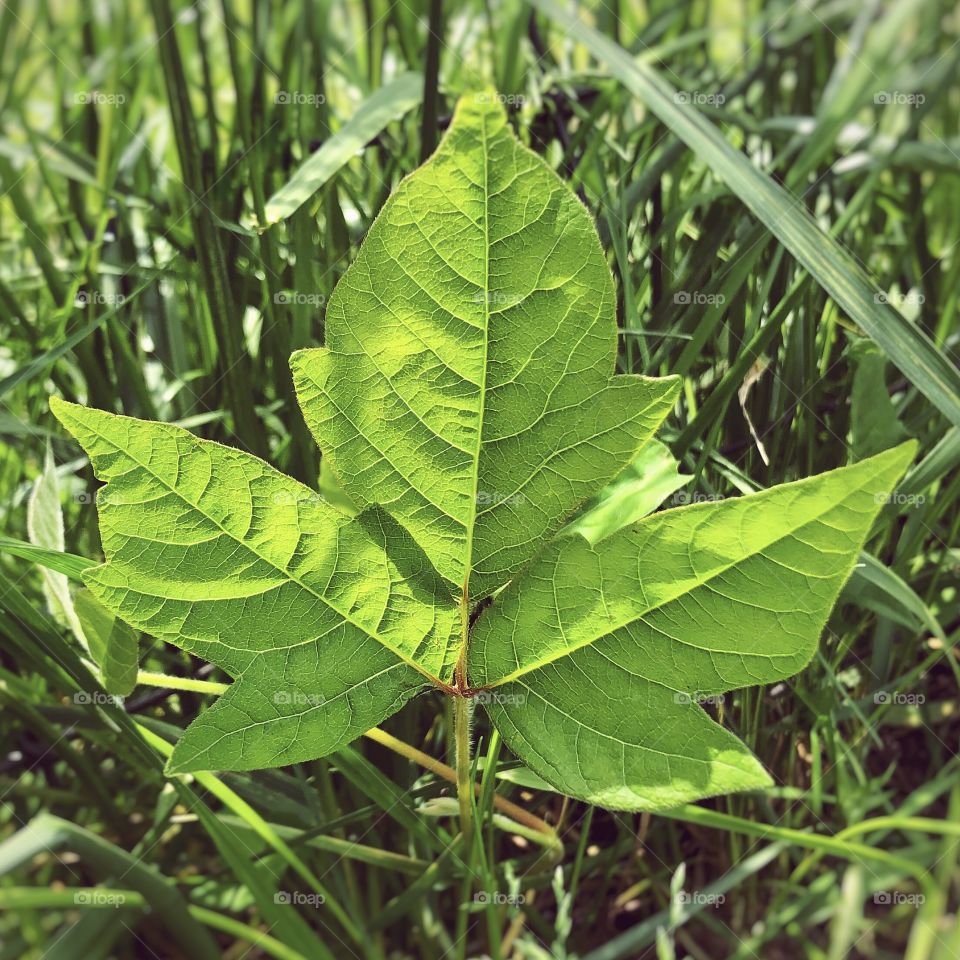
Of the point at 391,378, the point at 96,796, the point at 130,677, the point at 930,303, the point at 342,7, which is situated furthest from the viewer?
the point at 342,7

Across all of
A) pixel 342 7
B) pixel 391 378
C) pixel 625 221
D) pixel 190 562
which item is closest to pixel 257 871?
pixel 190 562

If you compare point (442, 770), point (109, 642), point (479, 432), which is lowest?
point (442, 770)

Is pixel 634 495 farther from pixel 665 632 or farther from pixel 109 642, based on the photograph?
pixel 109 642

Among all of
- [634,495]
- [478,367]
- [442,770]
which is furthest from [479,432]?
[442,770]

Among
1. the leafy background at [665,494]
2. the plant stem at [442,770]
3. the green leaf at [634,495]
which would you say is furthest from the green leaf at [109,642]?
the green leaf at [634,495]

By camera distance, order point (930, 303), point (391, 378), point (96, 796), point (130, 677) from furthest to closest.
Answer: point (930, 303) < point (96, 796) < point (130, 677) < point (391, 378)

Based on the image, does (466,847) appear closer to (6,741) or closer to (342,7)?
(6,741)

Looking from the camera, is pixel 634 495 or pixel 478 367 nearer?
pixel 478 367

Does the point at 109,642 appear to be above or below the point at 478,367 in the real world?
below
